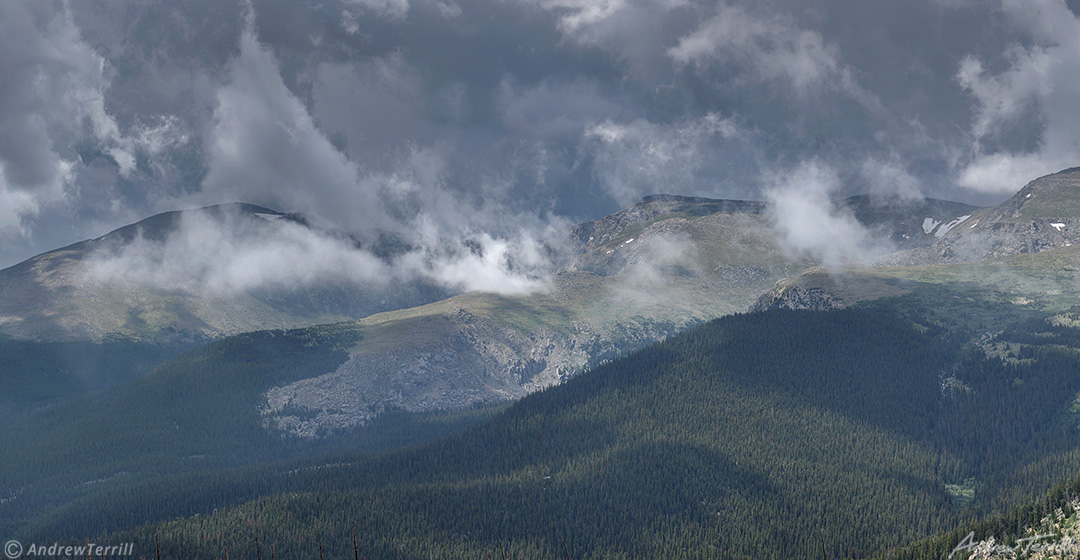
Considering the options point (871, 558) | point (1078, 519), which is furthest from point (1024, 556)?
point (871, 558)

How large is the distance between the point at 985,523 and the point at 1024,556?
17.8 m

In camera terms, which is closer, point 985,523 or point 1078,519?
point 1078,519

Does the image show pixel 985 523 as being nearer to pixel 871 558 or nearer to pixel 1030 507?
pixel 1030 507

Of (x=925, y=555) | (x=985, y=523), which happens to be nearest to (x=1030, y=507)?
(x=985, y=523)

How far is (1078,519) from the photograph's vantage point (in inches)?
6742

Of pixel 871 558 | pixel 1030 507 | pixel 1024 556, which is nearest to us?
pixel 1024 556

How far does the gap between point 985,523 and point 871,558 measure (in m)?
27.1

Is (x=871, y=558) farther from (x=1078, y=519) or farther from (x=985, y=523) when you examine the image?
(x=1078, y=519)

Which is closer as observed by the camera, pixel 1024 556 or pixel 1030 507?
pixel 1024 556

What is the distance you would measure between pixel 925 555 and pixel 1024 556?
72.0 feet

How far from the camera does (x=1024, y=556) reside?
168000 mm

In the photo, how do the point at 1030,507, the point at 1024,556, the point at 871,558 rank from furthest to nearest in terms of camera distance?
the point at 871,558 → the point at 1030,507 → the point at 1024,556

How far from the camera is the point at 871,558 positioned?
19625cm

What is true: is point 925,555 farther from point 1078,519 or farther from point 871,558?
point 1078,519
